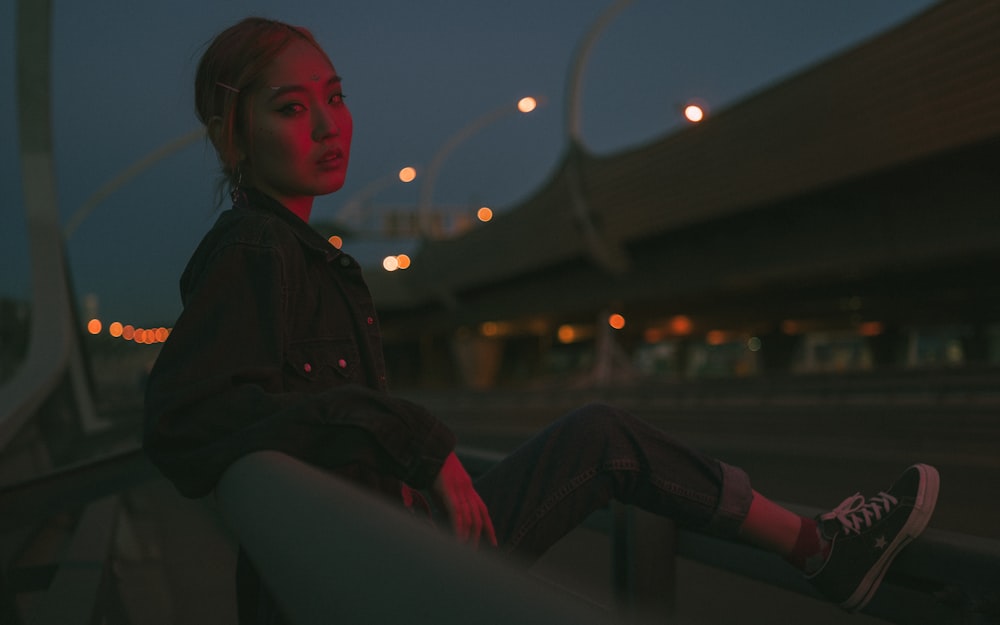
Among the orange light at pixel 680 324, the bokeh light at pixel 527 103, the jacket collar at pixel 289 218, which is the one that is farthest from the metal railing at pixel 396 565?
the orange light at pixel 680 324

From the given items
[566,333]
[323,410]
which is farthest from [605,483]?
[566,333]

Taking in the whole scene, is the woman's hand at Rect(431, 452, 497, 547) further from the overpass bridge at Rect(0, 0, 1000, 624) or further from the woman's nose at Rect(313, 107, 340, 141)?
the woman's nose at Rect(313, 107, 340, 141)

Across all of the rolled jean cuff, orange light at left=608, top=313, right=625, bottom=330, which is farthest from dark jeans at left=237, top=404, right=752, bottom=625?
orange light at left=608, top=313, right=625, bottom=330

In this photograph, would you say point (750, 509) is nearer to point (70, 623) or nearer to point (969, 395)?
point (70, 623)

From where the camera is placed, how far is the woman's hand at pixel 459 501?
1720 mm

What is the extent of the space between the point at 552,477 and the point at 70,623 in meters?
1.37

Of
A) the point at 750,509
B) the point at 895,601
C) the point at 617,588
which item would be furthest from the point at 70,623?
the point at 895,601

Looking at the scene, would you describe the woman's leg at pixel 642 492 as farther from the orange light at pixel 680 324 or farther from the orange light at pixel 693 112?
the orange light at pixel 680 324

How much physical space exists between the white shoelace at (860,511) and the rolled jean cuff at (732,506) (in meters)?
0.18

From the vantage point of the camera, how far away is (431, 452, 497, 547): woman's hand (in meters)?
1.72

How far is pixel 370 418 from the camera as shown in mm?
1656

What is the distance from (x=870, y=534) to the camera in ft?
6.94

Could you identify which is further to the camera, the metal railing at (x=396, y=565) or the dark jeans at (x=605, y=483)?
the dark jeans at (x=605, y=483)

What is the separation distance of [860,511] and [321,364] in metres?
1.32
